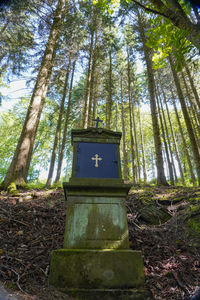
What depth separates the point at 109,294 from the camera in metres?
2.58

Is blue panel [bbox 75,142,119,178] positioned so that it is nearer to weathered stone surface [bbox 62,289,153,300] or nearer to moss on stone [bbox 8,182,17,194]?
weathered stone surface [bbox 62,289,153,300]

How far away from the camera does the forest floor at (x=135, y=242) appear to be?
8.57 ft

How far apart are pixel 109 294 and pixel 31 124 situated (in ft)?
22.5

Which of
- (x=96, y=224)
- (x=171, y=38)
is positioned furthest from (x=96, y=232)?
(x=171, y=38)

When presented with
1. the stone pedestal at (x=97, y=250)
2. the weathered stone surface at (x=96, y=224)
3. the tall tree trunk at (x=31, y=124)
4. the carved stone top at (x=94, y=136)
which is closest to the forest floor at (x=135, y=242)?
the stone pedestal at (x=97, y=250)

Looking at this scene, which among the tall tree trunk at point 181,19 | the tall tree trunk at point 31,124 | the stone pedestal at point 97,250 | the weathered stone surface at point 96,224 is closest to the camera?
the tall tree trunk at point 181,19

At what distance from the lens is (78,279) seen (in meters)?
2.68

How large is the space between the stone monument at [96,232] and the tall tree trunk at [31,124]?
13.3ft

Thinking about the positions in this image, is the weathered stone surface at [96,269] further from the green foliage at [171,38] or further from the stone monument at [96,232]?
the green foliage at [171,38]

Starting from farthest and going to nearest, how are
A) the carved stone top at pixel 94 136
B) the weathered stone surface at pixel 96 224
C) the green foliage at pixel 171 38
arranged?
the carved stone top at pixel 94 136
the weathered stone surface at pixel 96 224
the green foliage at pixel 171 38

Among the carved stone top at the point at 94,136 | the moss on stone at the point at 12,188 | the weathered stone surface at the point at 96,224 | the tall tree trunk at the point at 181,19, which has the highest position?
the tall tree trunk at the point at 181,19

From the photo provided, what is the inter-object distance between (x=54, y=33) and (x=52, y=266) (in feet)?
34.1

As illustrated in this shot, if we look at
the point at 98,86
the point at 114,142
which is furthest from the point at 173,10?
the point at 98,86

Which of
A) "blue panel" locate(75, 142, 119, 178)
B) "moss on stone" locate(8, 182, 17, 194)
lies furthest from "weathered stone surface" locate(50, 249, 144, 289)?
"moss on stone" locate(8, 182, 17, 194)
